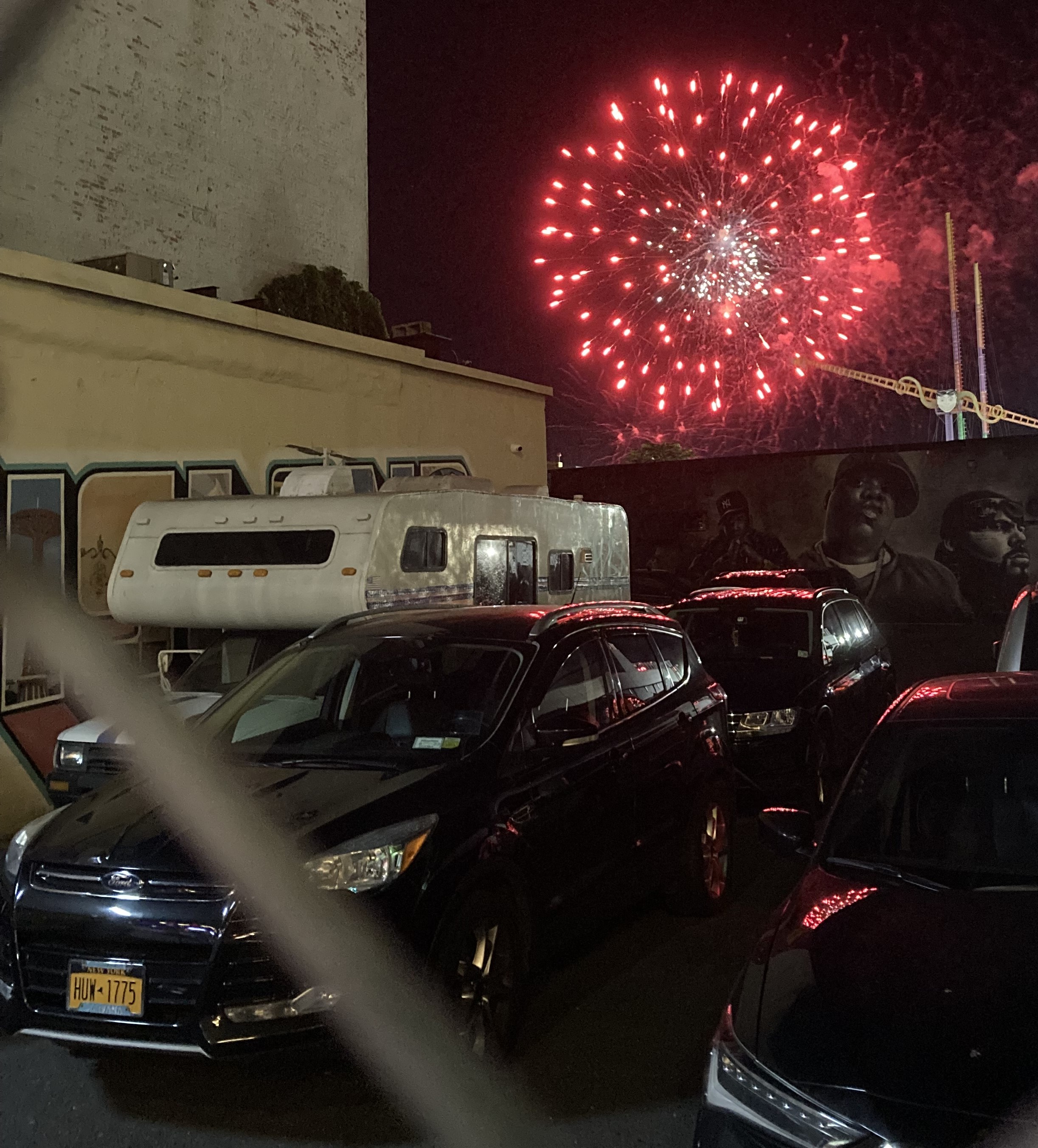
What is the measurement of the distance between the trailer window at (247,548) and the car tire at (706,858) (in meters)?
3.46

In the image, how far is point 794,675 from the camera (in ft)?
31.2

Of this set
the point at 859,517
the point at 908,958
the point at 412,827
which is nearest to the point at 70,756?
the point at 412,827

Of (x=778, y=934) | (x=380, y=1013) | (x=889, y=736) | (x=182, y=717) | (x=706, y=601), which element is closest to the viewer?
(x=778, y=934)

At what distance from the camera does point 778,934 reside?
3.70m

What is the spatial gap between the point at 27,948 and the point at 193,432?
8076 mm

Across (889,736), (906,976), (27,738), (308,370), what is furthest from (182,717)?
(308,370)

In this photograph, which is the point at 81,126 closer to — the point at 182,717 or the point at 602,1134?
the point at 182,717

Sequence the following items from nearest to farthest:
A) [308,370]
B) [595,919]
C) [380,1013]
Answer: [380,1013], [595,919], [308,370]

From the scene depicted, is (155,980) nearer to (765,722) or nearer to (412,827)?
(412,827)

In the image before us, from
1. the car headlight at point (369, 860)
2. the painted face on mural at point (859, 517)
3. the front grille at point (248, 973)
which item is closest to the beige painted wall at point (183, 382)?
the car headlight at point (369, 860)

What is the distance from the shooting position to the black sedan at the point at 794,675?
884cm

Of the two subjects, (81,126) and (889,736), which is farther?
(81,126)

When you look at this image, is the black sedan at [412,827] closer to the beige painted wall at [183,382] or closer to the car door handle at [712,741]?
the car door handle at [712,741]

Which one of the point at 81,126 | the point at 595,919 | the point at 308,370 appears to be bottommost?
the point at 595,919
